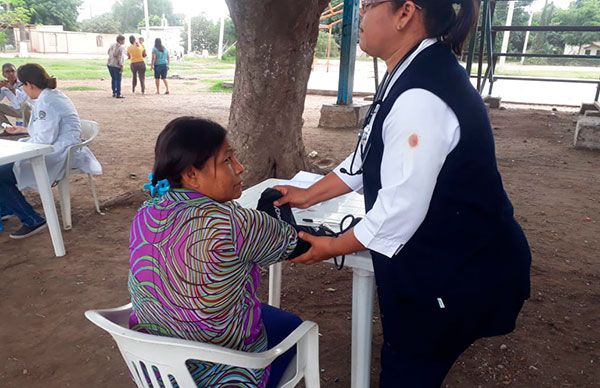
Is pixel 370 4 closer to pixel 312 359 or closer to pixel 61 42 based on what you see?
pixel 312 359

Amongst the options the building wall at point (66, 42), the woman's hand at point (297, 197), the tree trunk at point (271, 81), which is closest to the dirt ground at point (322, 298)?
the woman's hand at point (297, 197)

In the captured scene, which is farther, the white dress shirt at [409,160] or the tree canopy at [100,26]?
the tree canopy at [100,26]

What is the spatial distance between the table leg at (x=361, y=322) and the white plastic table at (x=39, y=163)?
93.0 inches

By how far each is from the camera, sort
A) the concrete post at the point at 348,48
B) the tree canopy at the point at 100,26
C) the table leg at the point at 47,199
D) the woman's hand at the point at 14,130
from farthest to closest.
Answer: the tree canopy at the point at 100,26 < the concrete post at the point at 348,48 < the woman's hand at the point at 14,130 < the table leg at the point at 47,199

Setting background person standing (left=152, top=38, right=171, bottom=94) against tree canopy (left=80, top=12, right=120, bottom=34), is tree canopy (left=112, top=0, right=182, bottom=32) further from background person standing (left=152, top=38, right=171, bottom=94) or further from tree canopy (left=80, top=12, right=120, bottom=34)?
background person standing (left=152, top=38, right=171, bottom=94)

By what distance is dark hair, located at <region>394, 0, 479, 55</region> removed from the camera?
3.93 ft

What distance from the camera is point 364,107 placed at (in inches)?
355

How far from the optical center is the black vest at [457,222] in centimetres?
116

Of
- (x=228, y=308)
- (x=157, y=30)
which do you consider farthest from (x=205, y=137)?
(x=157, y=30)

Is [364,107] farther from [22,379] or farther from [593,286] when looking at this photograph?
[22,379]

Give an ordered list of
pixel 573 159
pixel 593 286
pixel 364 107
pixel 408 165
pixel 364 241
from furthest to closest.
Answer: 1. pixel 364 107
2. pixel 573 159
3. pixel 593 286
4. pixel 364 241
5. pixel 408 165

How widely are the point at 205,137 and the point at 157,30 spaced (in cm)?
4120

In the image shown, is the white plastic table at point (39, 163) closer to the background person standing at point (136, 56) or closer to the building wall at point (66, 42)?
the background person standing at point (136, 56)

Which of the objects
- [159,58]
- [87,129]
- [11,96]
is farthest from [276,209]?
[159,58]
